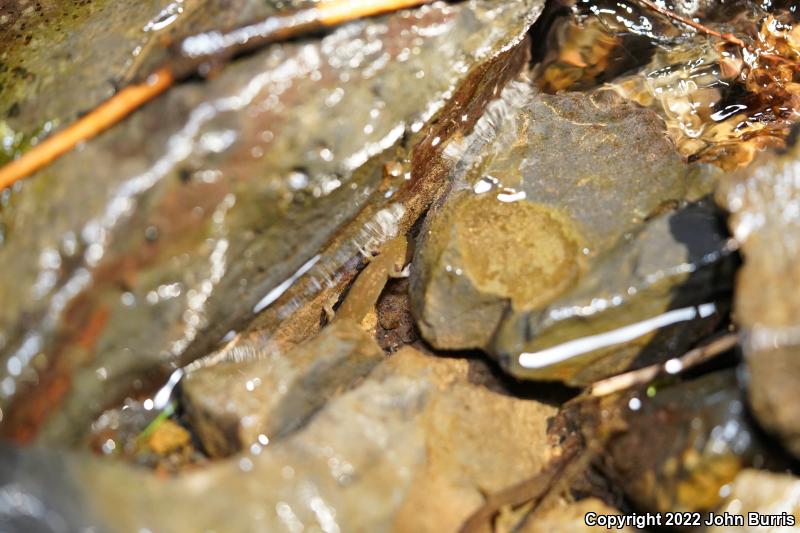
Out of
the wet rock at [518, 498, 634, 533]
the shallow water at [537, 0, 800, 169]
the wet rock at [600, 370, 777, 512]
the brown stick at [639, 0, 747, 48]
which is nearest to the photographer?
the wet rock at [600, 370, 777, 512]

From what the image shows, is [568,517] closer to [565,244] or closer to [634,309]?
[634,309]

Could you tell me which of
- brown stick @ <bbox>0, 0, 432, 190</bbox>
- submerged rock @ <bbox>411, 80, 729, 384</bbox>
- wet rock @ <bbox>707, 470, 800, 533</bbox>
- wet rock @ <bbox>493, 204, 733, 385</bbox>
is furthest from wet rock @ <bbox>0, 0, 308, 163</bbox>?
wet rock @ <bbox>707, 470, 800, 533</bbox>

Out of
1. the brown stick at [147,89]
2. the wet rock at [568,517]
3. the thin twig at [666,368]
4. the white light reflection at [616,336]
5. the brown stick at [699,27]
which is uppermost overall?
the brown stick at [147,89]

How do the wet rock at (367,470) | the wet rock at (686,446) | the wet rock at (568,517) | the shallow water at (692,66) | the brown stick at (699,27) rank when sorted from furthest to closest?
1. the brown stick at (699,27)
2. the shallow water at (692,66)
3. the wet rock at (568,517)
4. the wet rock at (686,446)
5. the wet rock at (367,470)

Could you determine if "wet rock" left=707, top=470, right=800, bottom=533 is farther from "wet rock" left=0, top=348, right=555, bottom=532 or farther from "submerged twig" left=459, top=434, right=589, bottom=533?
"wet rock" left=0, top=348, right=555, bottom=532

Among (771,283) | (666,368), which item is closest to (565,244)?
(666,368)

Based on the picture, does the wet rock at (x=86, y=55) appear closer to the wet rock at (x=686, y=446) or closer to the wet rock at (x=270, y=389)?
the wet rock at (x=270, y=389)

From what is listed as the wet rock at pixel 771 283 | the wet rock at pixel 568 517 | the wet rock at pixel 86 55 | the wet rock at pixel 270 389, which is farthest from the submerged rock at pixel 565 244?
the wet rock at pixel 86 55
